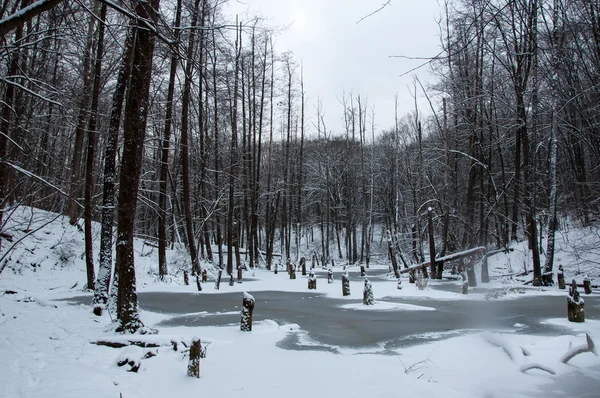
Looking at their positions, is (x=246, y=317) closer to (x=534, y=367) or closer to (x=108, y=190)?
(x=108, y=190)

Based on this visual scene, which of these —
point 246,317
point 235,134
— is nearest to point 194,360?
point 246,317

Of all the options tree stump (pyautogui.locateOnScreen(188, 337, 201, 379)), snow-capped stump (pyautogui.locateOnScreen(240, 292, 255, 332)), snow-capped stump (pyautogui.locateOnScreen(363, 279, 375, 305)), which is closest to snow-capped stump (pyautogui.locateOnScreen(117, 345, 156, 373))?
tree stump (pyautogui.locateOnScreen(188, 337, 201, 379))

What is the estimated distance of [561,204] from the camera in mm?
17188

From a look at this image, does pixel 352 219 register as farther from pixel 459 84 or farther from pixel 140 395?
pixel 140 395

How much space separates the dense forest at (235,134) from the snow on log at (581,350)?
350 centimetres

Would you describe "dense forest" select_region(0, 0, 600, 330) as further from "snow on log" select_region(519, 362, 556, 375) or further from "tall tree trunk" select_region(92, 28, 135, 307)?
"snow on log" select_region(519, 362, 556, 375)

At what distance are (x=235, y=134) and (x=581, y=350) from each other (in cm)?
2167

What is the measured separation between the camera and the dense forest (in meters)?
6.16

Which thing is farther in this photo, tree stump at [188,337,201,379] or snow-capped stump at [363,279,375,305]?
snow-capped stump at [363,279,375,305]

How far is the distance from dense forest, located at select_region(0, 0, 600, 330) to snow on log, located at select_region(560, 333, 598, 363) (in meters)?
3.50

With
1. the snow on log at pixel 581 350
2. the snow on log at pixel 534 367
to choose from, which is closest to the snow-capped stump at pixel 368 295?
the snow on log at pixel 581 350

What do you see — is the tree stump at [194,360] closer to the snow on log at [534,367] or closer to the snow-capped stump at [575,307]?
the snow on log at [534,367]

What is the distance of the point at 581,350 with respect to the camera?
202 inches

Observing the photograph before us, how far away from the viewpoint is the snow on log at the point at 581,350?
16.6 feet
